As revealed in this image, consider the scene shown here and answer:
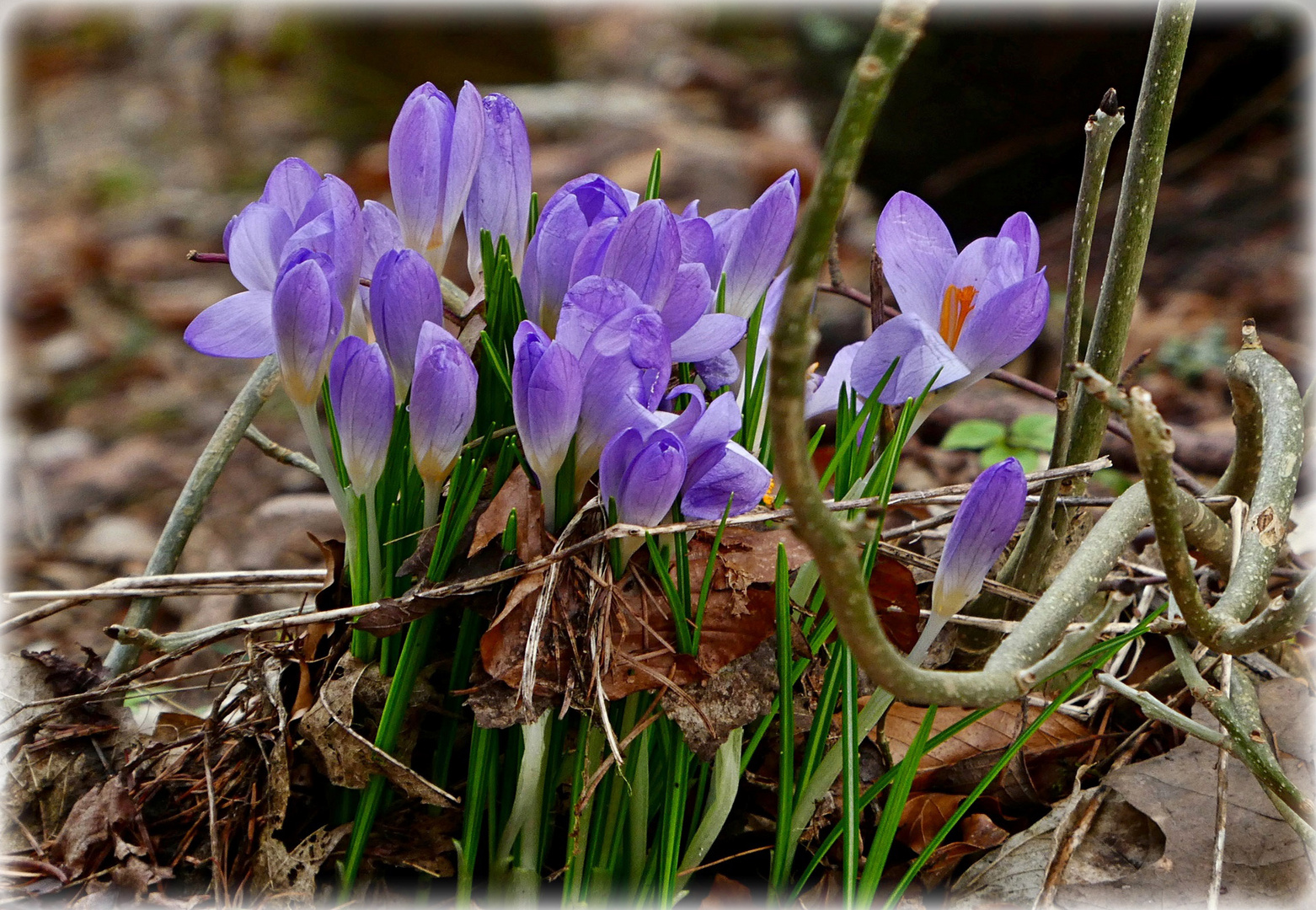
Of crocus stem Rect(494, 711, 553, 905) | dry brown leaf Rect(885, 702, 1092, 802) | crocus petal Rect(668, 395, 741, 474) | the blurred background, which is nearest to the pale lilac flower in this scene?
crocus petal Rect(668, 395, 741, 474)

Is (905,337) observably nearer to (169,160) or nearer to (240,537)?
(240,537)

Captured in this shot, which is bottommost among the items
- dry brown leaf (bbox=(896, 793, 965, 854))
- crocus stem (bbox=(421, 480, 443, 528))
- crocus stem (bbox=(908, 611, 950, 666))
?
dry brown leaf (bbox=(896, 793, 965, 854))

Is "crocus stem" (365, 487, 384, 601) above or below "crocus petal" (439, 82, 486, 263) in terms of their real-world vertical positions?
below

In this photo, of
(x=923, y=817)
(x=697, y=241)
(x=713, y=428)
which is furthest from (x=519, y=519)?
(x=923, y=817)

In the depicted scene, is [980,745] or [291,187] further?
[980,745]

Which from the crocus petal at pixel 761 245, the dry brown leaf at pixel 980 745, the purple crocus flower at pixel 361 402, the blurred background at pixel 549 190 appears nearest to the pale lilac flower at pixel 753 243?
the crocus petal at pixel 761 245

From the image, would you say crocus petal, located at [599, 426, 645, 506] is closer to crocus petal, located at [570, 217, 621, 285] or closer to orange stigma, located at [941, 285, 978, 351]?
crocus petal, located at [570, 217, 621, 285]

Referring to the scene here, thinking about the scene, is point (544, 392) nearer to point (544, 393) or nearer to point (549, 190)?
point (544, 393)

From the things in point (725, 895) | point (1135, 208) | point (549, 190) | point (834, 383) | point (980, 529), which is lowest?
point (725, 895)
